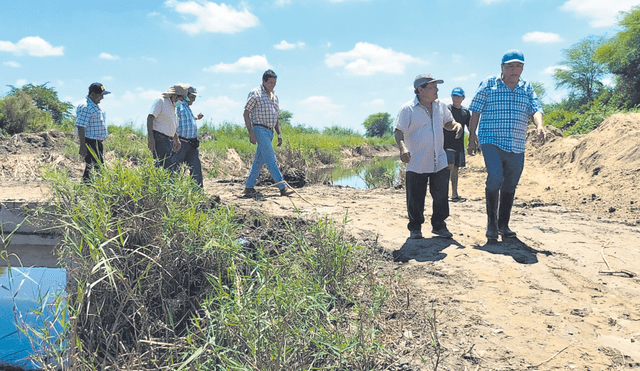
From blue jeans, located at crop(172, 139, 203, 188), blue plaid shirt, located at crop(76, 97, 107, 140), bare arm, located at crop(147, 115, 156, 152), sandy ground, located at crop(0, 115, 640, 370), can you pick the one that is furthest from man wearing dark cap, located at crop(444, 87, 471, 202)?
blue plaid shirt, located at crop(76, 97, 107, 140)

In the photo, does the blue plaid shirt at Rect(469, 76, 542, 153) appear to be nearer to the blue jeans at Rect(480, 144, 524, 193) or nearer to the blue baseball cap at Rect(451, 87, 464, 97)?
the blue jeans at Rect(480, 144, 524, 193)

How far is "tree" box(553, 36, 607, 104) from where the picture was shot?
32.7 m

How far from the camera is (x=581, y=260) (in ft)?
12.9

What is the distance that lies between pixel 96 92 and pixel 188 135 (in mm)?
1398

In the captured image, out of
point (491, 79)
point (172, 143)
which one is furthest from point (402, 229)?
point (172, 143)

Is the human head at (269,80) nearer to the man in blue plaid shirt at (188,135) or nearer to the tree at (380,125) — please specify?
the man in blue plaid shirt at (188,135)

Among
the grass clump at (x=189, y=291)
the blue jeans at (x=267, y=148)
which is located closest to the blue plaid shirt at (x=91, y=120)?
the blue jeans at (x=267, y=148)

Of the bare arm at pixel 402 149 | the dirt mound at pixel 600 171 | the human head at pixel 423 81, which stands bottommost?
the dirt mound at pixel 600 171

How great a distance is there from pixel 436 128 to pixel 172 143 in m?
3.34

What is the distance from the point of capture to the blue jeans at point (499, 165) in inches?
168

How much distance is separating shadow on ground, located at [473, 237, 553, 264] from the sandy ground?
2 centimetres

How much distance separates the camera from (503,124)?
4.24m

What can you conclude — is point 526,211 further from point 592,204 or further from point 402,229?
point 402,229

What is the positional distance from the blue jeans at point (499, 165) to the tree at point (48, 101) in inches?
835
